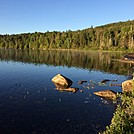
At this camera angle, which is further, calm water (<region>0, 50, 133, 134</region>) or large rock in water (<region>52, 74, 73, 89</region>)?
large rock in water (<region>52, 74, 73, 89</region>)

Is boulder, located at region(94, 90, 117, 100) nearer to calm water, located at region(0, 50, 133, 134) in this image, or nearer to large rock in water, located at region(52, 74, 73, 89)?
calm water, located at region(0, 50, 133, 134)

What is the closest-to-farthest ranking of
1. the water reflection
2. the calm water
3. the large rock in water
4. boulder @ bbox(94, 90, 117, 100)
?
the calm water
boulder @ bbox(94, 90, 117, 100)
the large rock in water
the water reflection

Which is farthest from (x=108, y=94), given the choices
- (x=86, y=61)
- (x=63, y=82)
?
(x=86, y=61)

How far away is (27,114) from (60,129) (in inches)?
317

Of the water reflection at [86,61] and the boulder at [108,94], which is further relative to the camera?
the water reflection at [86,61]

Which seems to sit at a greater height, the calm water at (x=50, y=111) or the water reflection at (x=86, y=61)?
the water reflection at (x=86, y=61)

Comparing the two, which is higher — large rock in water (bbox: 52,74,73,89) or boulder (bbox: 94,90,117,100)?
large rock in water (bbox: 52,74,73,89)

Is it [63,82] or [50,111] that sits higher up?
[63,82]

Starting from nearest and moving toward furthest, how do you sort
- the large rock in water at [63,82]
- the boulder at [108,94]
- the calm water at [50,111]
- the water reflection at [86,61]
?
the calm water at [50,111] < the boulder at [108,94] < the large rock in water at [63,82] < the water reflection at [86,61]

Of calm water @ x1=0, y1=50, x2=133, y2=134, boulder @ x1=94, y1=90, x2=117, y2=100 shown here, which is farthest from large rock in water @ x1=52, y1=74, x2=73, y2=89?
boulder @ x1=94, y1=90, x2=117, y2=100

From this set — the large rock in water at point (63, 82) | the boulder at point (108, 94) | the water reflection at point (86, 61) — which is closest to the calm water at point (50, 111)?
the boulder at point (108, 94)

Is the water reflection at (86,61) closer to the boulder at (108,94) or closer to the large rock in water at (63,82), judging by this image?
the large rock in water at (63,82)

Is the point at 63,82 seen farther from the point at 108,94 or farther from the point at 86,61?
the point at 86,61

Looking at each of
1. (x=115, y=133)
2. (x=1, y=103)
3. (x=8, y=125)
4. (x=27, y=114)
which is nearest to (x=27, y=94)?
(x=1, y=103)
